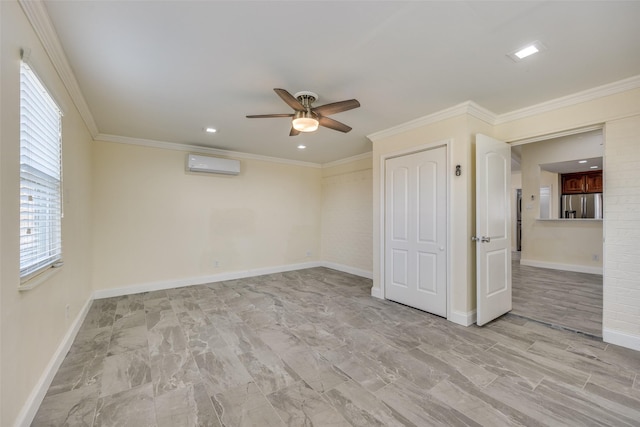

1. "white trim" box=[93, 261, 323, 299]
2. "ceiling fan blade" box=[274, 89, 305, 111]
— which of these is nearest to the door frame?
"ceiling fan blade" box=[274, 89, 305, 111]

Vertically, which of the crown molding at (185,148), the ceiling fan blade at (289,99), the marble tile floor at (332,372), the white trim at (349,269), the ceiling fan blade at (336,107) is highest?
the crown molding at (185,148)

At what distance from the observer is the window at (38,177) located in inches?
65.1

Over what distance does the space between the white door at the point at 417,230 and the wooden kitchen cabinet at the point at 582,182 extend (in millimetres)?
5897

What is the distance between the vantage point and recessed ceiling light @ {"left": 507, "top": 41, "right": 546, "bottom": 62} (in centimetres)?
197

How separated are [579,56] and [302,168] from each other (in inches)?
188

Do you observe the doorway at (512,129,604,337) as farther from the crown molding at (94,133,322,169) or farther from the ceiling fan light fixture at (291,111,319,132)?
the crown molding at (94,133,322,169)

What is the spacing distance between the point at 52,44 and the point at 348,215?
4.84m

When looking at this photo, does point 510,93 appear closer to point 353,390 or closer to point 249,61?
point 249,61

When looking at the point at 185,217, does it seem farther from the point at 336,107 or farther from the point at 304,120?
the point at 336,107

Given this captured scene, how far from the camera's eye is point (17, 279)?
151 centimetres

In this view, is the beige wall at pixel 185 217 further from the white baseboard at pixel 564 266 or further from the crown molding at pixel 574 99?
the white baseboard at pixel 564 266

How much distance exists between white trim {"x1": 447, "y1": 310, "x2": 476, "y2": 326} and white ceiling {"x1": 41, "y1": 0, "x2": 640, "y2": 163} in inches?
93.3

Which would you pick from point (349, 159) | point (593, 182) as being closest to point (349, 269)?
point (349, 159)

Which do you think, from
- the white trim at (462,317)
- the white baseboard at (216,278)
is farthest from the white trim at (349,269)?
the white trim at (462,317)
